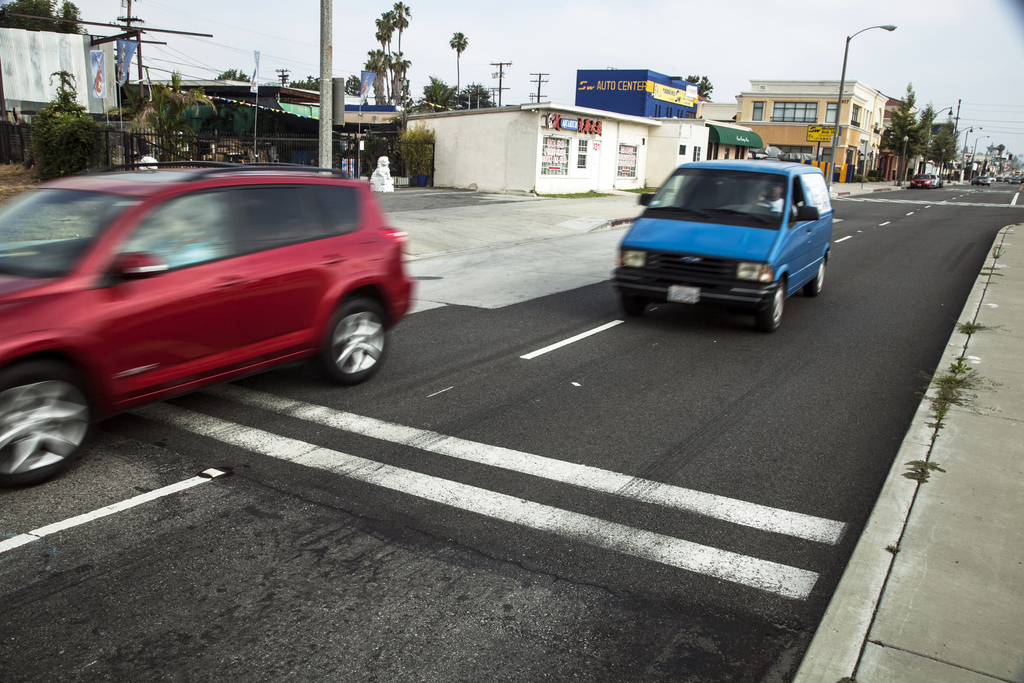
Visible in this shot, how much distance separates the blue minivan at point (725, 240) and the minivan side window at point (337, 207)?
12.4 ft

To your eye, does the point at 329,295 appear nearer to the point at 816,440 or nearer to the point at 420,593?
the point at 420,593

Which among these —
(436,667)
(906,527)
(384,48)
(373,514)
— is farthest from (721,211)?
(384,48)

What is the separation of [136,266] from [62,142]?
22088 mm

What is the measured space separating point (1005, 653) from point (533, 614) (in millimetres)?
1931

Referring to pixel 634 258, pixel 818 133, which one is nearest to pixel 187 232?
pixel 634 258

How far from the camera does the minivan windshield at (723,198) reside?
9523 mm

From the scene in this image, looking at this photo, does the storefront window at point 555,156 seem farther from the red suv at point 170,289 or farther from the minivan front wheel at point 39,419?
the minivan front wheel at point 39,419

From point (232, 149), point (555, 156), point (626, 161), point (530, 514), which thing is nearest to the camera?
point (530, 514)

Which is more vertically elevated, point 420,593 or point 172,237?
point 172,237

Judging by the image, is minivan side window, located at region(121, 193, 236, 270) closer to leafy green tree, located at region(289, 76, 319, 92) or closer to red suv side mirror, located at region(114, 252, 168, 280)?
red suv side mirror, located at region(114, 252, 168, 280)

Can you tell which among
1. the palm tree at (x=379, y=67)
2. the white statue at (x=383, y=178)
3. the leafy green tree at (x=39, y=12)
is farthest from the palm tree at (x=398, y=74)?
the white statue at (x=383, y=178)

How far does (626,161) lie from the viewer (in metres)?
41.5

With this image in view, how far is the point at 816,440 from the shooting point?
5.93m

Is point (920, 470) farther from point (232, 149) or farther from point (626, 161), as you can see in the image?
point (626, 161)
